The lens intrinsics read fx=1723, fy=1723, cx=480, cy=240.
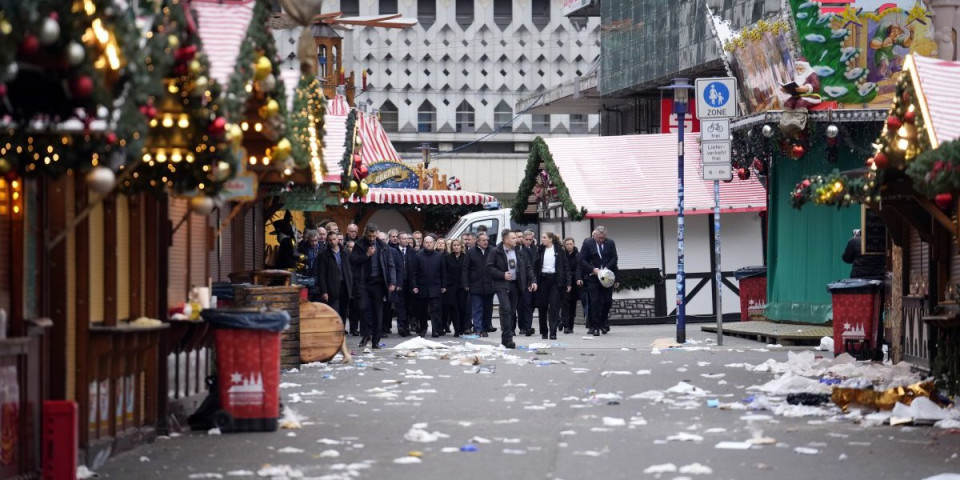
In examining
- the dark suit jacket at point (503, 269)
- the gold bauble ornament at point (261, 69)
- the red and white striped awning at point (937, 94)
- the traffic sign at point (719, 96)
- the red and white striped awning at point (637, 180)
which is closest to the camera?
the gold bauble ornament at point (261, 69)

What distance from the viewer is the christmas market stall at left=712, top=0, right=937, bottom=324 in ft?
83.3

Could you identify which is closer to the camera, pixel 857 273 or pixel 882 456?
pixel 882 456

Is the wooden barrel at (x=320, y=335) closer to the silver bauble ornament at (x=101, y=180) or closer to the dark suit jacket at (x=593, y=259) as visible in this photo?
the dark suit jacket at (x=593, y=259)

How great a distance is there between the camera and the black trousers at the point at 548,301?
2895 cm

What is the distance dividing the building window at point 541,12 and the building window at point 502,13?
1.19 metres

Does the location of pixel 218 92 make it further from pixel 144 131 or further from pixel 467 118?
pixel 467 118

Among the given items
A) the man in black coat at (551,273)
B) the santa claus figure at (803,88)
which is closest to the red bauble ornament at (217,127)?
the santa claus figure at (803,88)

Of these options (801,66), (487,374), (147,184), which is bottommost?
(487,374)

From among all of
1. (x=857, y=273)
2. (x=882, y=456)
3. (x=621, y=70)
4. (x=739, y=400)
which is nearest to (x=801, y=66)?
(x=857, y=273)

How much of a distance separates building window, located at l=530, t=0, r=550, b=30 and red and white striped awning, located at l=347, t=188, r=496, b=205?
137 ft

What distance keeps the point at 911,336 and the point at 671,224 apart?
1747cm

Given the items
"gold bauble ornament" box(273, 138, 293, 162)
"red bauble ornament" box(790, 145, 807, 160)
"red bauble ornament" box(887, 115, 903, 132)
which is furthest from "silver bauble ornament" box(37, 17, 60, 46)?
"red bauble ornament" box(790, 145, 807, 160)

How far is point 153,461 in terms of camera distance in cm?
1140

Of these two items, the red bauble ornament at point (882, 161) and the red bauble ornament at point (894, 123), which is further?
the red bauble ornament at point (882, 161)
